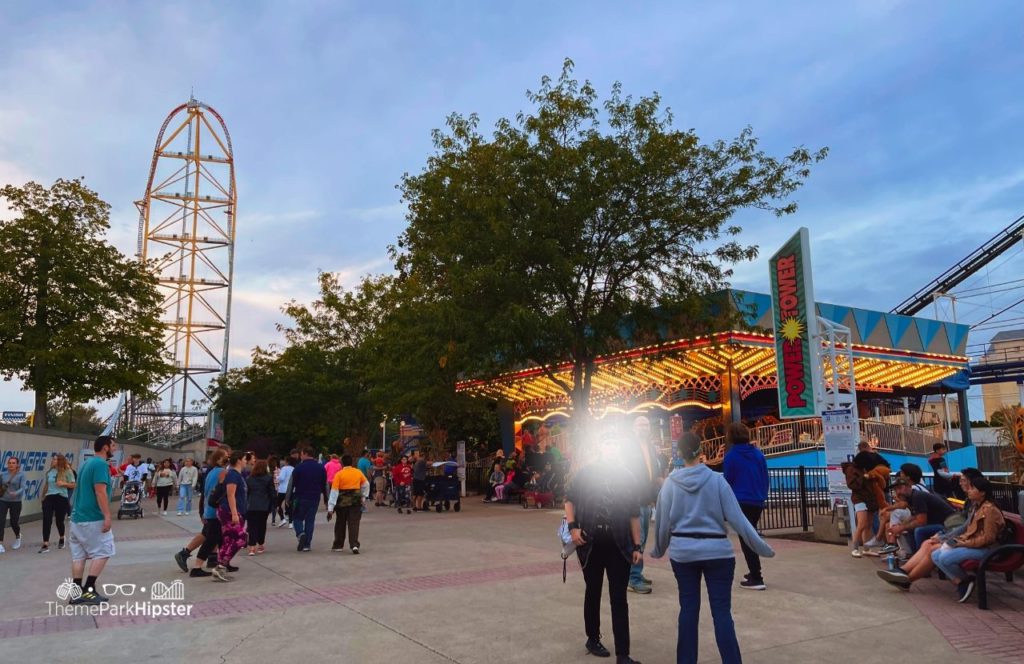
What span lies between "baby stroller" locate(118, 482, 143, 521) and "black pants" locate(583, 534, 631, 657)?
17913 mm

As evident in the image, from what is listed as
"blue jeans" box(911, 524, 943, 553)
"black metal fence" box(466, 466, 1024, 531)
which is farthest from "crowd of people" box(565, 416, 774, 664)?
"black metal fence" box(466, 466, 1024, 531)

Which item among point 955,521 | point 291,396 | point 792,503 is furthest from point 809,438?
point 291,396

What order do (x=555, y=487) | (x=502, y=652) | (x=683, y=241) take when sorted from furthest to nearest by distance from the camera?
(x=555, y=487) → (x=683, y=241) → (x=502, y=652)

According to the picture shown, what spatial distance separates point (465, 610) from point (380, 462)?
1802 centimetres

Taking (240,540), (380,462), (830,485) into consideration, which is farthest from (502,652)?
(380,462)

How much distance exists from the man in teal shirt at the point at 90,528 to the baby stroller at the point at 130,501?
13.4 meters

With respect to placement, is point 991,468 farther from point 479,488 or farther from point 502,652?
point 502,652

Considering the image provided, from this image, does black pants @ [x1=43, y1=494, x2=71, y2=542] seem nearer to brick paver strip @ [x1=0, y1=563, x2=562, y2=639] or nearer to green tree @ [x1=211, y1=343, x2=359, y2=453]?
brick paver strip @ [x1=0, y1=563, x2=562, y2=639]

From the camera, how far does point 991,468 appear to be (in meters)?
Result: 39.2

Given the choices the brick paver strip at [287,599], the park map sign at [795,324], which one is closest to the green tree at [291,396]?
the park map sign at [795,324]

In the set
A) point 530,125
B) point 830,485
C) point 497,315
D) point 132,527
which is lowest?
point 132,527

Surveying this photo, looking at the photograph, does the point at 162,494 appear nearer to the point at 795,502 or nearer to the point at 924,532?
the point at 795,502

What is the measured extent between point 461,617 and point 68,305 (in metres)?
25.3

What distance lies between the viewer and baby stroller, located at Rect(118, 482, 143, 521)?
19.6 m
